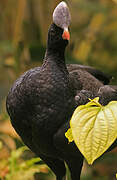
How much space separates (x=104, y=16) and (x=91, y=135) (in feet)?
5.30

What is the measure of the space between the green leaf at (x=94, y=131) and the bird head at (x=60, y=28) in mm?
225

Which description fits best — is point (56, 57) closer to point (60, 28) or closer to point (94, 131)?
point (60, 28)

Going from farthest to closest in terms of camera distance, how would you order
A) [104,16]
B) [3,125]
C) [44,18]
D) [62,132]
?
[104,16], [44,18], [3,125], [62,132]

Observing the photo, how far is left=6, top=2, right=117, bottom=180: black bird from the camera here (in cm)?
72

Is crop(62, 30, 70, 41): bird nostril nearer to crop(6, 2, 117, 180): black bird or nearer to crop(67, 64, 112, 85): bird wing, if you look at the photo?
crop(6, 2, 117, 180): black bird

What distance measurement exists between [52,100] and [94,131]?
22 centimetres

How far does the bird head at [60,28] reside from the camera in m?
0.69

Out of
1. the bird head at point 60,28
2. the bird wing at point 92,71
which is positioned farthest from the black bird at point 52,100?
the bird wing at point 92,71

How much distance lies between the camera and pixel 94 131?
514mm

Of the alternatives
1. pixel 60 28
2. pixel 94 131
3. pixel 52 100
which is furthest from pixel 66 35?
pixel 94 131

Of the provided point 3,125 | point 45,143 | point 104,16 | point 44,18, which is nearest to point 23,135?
point 45,143

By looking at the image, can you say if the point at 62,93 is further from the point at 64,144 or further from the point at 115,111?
the point at 115,111

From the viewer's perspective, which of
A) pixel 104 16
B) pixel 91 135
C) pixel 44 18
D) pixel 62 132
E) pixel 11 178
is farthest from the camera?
pixel 104 16

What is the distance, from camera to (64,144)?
0.72 metres
